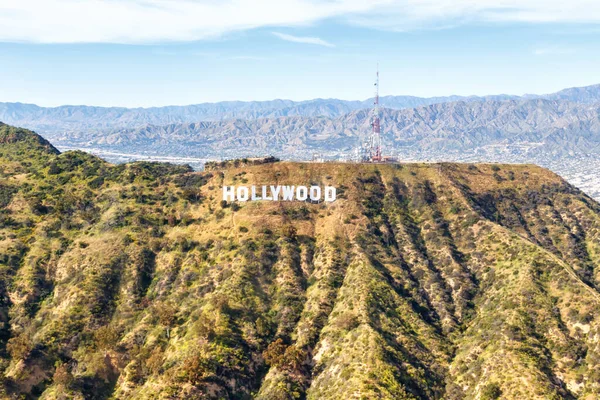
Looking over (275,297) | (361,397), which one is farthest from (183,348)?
(361,397)

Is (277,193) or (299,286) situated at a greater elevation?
(277,193)

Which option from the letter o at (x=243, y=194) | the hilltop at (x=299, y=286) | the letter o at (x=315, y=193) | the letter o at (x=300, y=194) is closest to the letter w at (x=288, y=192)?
the letter o at (x=300, y=194)

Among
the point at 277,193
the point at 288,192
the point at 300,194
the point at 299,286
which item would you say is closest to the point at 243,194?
the point at 277,193

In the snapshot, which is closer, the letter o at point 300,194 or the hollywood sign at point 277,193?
the hollywood sign at point 277,193

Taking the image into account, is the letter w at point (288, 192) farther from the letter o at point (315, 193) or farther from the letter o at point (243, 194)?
the letter o at point (243, 194)

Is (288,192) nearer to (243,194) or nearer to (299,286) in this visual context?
(243,194)
